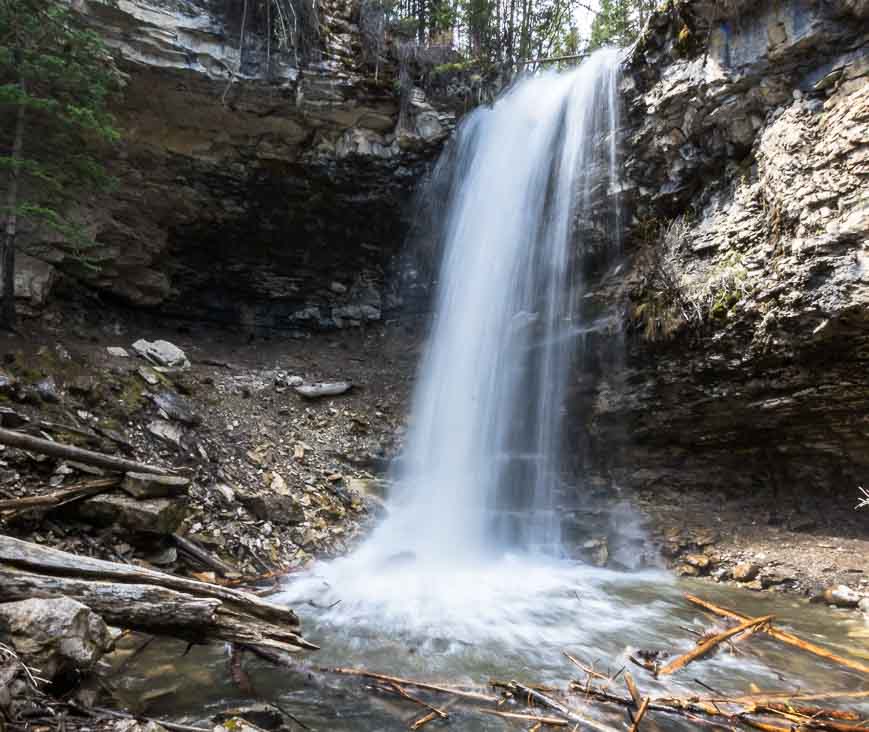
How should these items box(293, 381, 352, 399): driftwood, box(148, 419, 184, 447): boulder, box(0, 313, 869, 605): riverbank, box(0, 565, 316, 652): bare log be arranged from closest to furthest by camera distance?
box(0, 565, 316, 652): bare log < box(0, 313, 869, 605): riverbank < box(148, 419, 184, 447): boulder < box(293, 381, 352, 399): driftwood

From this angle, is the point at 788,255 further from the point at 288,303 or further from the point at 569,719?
the point at 288,303

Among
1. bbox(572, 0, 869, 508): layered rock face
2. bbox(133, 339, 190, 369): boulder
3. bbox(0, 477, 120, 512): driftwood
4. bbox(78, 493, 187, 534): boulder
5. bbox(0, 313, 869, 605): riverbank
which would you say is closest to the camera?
bbox(0, 477, 120, 512): driftwood

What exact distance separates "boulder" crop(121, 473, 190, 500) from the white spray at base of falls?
2247 millimetres

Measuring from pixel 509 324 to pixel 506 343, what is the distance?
38 centimetres

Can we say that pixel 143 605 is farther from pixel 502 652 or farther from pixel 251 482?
pixel 251 482

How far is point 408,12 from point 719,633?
1453cm

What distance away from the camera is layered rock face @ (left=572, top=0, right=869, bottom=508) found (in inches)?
231

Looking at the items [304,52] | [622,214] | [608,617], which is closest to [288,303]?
[304,52]

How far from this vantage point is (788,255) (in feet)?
20.0

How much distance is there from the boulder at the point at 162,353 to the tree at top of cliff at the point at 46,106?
7.38 ft

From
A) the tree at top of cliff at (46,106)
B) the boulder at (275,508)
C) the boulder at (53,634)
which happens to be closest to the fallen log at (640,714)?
the boulder at (53,634)

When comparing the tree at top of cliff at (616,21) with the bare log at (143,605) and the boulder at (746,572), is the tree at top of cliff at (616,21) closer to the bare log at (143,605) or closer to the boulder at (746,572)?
the boulder at (746,572)

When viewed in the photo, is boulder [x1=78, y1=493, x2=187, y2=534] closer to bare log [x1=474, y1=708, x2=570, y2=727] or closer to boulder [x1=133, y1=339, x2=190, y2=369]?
bare log [x1=474, y1=708, x2=570, y2=727]

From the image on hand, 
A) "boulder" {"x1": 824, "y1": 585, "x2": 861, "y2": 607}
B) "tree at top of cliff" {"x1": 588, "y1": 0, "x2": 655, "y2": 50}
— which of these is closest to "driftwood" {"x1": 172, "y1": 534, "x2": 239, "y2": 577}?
"boulder" {"x1": 824, "y1": 585, "x2": 861, "y2": 607}
